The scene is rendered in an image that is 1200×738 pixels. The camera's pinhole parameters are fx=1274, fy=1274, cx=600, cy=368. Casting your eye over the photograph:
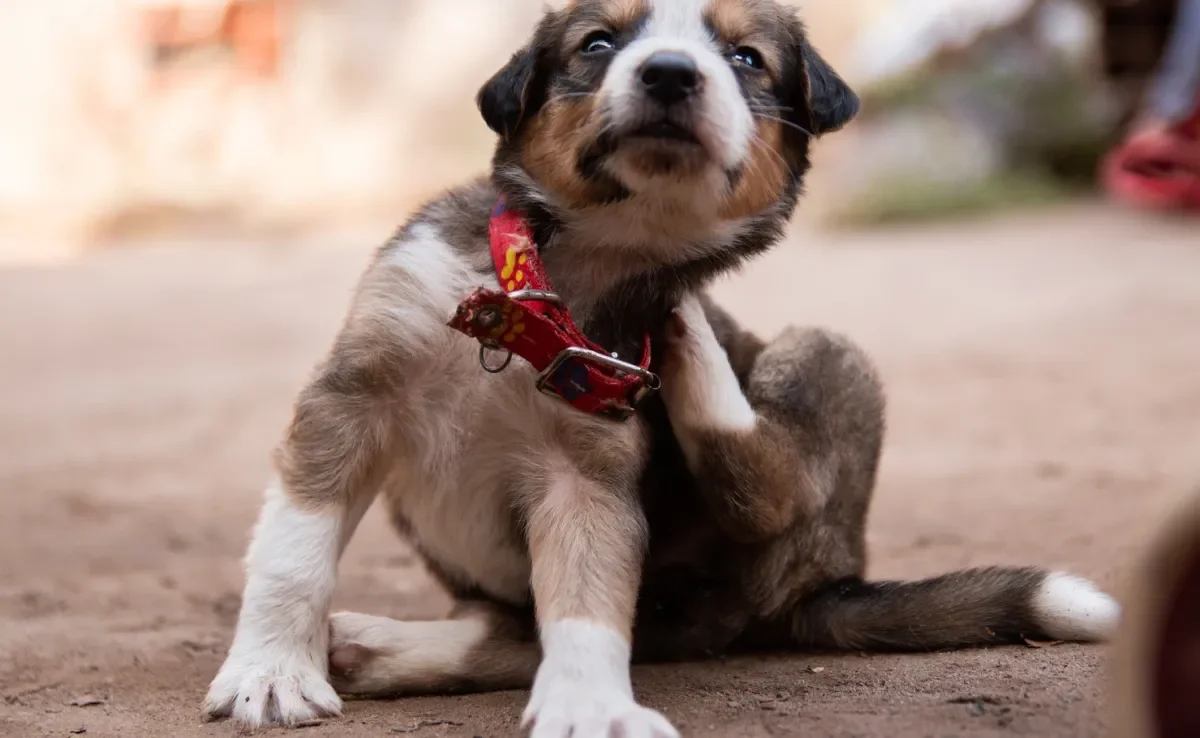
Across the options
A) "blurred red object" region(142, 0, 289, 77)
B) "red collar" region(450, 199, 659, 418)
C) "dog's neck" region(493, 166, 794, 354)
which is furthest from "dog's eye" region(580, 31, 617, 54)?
"blurred red object" region(142, 0, 289, 77)

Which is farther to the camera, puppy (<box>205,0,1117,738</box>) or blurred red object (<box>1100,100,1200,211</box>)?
blurred red object (<box>1100,100,1200,211</box>)

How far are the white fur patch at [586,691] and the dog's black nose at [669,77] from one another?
1327 mm

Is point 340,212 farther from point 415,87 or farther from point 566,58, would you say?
point 566,58

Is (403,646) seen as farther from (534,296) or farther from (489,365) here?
(534,296)

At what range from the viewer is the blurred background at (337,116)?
16406 mm

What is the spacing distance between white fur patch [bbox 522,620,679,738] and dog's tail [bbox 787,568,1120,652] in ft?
3.15

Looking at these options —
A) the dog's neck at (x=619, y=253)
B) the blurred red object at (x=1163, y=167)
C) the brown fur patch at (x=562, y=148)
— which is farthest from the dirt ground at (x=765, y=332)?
the brown fur patch at (x=562, y=148)

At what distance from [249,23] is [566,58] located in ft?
52.1

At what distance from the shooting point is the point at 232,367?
10.1 m

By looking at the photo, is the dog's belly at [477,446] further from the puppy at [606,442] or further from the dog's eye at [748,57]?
the dog's eye at [748,57]

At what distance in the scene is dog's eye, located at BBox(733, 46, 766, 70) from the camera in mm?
3621

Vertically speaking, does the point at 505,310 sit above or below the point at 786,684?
above

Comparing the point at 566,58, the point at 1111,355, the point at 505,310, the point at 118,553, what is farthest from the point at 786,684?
the point at 1111,355

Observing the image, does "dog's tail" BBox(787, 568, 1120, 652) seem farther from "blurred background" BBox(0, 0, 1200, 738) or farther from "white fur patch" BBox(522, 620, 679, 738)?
"white fur patch" BBox(522, 620, 679, 738)
